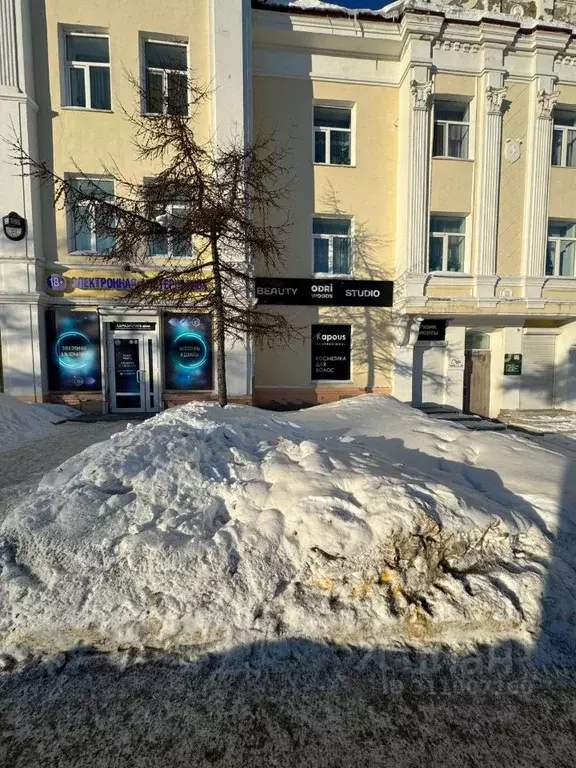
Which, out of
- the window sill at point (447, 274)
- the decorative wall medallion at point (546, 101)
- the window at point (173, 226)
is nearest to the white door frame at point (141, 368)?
the window at point (173, 226)

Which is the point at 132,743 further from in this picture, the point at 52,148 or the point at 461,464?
the point at 52,148

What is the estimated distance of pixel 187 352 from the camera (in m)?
11.0

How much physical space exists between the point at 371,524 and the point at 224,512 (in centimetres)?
120

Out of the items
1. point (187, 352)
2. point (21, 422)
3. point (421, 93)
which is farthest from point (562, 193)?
point (21, 422)

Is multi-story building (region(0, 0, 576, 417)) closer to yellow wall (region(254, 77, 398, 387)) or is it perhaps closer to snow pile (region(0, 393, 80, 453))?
yellow wall (region(254, 77, 398, 387))

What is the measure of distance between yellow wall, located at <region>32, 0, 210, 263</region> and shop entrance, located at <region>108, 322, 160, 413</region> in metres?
2.40

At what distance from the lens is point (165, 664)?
215 centimetres

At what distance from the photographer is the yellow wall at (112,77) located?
10.1 meters

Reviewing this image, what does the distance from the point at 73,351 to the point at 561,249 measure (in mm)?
15909

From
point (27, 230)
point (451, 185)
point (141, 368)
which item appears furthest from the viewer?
point (451, 185)

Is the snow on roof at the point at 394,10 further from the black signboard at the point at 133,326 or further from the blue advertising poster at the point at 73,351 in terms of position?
the blue advertising poster at the point at 73,351

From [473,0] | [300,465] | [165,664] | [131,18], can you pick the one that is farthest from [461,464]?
[473,0]

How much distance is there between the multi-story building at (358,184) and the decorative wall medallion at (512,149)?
0.15 ft

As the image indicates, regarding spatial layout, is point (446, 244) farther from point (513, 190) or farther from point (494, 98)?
point (494, 98)
